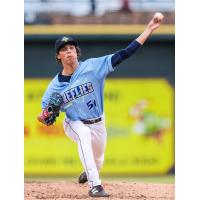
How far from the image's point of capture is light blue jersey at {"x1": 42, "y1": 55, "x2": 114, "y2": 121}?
17.4ft

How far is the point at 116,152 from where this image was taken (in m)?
8.12

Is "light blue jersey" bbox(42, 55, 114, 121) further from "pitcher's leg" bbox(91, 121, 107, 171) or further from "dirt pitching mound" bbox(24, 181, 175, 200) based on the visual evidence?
"dirt pitching mound" bbox(24, 181, 175, 200)

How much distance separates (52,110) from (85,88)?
0.75 feet

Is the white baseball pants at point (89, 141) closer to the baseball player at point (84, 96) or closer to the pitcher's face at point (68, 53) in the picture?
the baseball player at point (84, 96)

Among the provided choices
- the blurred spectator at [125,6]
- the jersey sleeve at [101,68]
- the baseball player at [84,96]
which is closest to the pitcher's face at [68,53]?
the baseball player at [84,96]

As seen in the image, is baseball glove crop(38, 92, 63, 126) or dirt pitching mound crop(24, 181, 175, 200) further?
dirt pitching mound crop(24, 181, 175, 200)

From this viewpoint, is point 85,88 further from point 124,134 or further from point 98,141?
point 124,134

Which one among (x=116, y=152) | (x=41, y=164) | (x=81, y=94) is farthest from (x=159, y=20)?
(x=116, y=152)

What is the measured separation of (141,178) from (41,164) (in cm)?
97

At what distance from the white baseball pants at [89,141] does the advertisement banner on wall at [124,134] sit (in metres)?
1.28

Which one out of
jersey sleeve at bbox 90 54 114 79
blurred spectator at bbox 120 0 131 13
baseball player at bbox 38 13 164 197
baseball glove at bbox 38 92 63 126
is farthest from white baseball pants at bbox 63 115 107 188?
blurred spectator at bbox 120 0 131 13

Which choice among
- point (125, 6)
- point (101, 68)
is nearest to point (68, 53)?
point (101, 68)

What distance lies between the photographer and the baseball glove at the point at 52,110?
532cm
